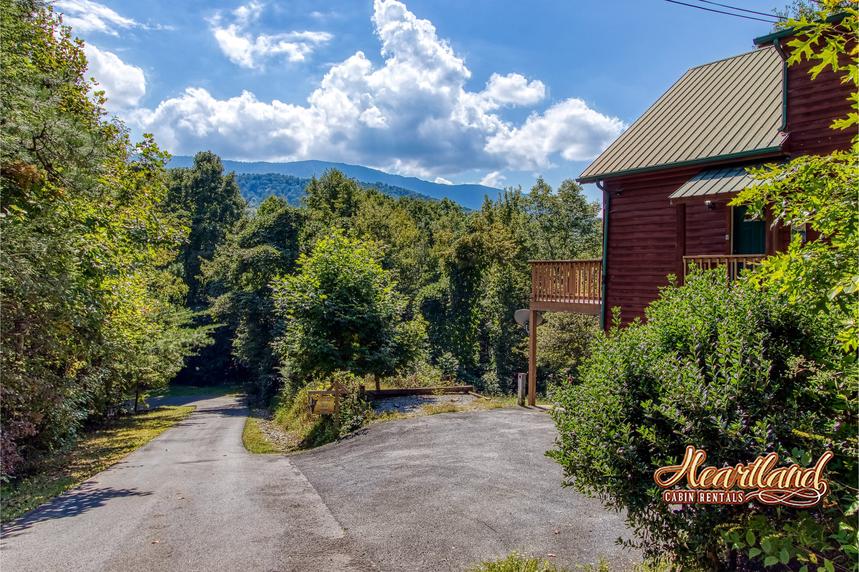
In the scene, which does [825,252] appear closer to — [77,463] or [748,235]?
[748,235]

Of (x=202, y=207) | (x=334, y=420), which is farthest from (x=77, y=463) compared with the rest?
(x=202, y=207)

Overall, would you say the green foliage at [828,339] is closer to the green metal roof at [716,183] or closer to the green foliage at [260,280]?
the green metal roof at [716,183]

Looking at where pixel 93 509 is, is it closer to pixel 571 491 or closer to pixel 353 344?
pixel 571 491

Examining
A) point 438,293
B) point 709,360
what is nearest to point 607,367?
point 709,360

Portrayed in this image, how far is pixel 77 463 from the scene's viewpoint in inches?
533

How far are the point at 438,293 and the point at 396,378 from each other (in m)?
18.3

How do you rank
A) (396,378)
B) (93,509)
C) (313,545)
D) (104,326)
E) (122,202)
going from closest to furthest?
(313,545) < (93,509) < (104,326) < (122,202) < (396,378)

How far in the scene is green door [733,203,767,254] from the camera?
10.6 metres

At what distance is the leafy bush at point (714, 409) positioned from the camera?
3.96 meters

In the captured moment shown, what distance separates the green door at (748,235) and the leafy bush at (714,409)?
685cm

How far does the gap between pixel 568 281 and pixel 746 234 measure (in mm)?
4367

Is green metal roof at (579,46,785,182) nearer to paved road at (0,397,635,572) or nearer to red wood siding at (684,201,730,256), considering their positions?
red wood siding at (684,201,730,256)

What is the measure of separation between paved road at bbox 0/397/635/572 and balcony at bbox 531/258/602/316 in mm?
3503

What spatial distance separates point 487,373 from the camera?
34938mm
